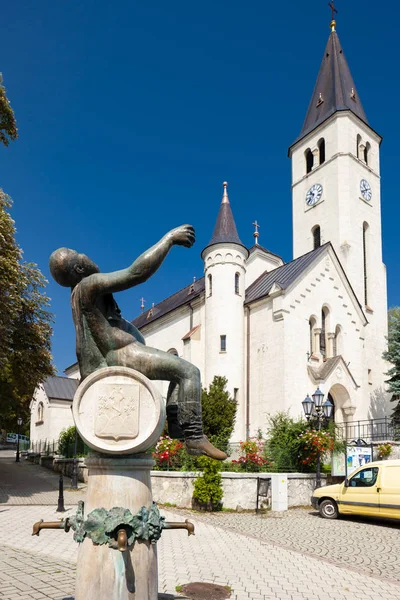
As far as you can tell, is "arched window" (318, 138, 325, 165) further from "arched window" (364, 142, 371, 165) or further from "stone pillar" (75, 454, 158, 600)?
"stone pillar" (75, 454, 158, 600)

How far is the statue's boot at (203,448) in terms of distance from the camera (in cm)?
363

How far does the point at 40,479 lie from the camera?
23031mm

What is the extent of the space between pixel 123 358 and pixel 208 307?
2556cm

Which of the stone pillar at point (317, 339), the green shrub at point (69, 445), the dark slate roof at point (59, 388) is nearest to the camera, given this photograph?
the green shrub at point (69, 445)

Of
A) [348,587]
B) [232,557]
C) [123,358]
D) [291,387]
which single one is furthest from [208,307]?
[123,358]

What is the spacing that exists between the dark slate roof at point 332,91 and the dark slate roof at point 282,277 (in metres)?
12.6

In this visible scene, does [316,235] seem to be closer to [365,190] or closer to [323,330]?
[365,190]

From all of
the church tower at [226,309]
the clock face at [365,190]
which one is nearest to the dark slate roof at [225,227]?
the church tower at [226,309]

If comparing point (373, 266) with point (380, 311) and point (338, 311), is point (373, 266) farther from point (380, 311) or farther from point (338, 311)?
point (338, 311)

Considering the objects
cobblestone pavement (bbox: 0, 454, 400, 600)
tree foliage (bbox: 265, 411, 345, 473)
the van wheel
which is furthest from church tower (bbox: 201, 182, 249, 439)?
cobblestone pavement (bbox: 0, 454, 400, 600)

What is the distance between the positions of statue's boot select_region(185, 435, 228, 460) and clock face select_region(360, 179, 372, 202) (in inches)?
1370

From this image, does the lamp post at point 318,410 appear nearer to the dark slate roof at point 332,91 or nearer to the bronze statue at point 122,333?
the bronze statue at point 122,333

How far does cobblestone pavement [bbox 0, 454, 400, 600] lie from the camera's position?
6820 millimetres

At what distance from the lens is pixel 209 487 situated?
15.2 m
